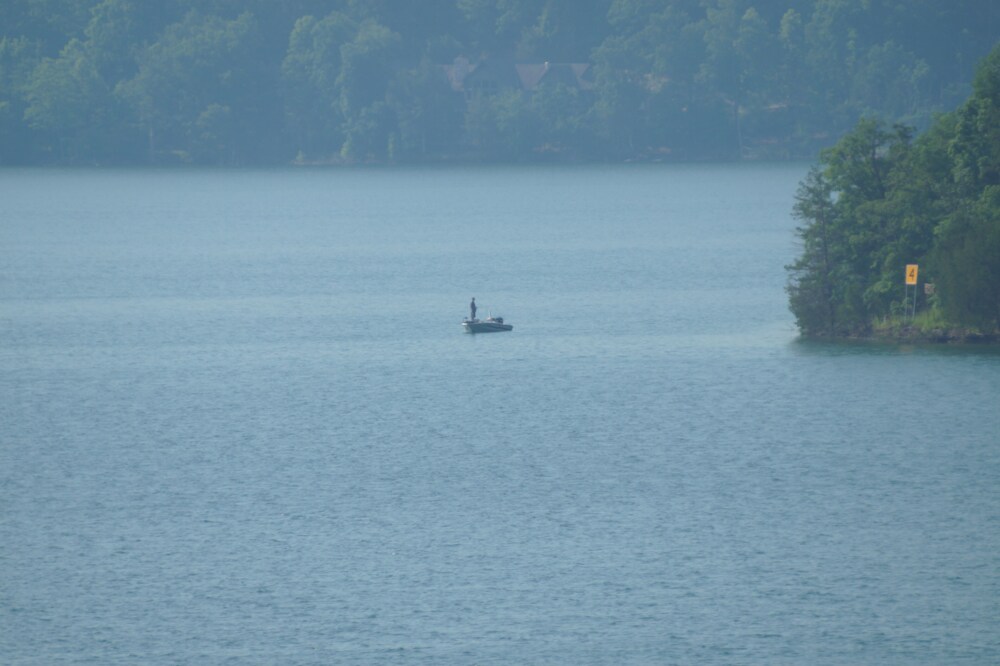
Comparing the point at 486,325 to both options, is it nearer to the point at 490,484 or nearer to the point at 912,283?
the point at 912,283

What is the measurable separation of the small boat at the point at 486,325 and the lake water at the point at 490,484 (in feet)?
1.98

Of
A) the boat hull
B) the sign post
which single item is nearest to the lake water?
the boat hull

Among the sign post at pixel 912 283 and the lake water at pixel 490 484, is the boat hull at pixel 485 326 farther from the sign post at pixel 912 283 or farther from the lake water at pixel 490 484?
the sign post at pixel 912 283

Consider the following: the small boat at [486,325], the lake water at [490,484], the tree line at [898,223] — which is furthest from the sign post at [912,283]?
the small boat at [486,325]

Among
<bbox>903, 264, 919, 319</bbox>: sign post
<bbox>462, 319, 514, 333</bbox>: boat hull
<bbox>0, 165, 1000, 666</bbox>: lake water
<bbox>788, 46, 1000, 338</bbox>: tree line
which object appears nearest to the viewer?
<bbox>0, 165, 1000, 666</bbox>: lake water

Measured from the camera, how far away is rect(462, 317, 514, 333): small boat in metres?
101

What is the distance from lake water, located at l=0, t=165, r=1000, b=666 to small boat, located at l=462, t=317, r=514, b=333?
0.60 m

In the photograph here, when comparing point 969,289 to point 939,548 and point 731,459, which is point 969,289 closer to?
point 731,459

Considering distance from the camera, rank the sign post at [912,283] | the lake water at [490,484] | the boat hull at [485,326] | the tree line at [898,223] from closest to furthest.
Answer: the lake water at [490,484], the sign post at [912,283], the tree line at [898,223], the boat hull at [485,326]

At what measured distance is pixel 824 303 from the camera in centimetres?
9050

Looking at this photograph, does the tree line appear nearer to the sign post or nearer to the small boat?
the sign post

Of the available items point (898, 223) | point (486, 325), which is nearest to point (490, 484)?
point (898, 223)

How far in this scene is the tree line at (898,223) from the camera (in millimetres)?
87125

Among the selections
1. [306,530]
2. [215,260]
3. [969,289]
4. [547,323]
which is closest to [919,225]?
[969,289]
